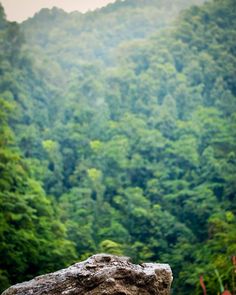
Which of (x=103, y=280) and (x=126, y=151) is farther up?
(x=103, y=280)

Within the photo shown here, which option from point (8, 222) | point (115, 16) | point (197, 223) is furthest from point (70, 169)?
point (115, 16)

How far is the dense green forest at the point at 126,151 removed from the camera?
51.5 ft

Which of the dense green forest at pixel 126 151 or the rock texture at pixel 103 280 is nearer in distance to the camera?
the rock texture at pixel 103 280

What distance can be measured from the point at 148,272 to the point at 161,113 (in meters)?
23.7

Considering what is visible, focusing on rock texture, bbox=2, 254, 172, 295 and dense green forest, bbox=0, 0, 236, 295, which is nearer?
rock texture, bbox=2, 254, 172, 295

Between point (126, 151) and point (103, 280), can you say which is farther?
point (126, 151)

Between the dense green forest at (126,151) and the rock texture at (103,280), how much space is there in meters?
8.82

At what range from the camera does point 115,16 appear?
41031 millimetres

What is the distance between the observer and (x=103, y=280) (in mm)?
2285

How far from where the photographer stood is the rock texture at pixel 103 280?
227 cm

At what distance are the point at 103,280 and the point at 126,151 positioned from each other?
845 inches

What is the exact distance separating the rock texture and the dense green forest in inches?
347

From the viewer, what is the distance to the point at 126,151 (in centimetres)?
2375

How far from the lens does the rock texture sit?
7.46 ft
